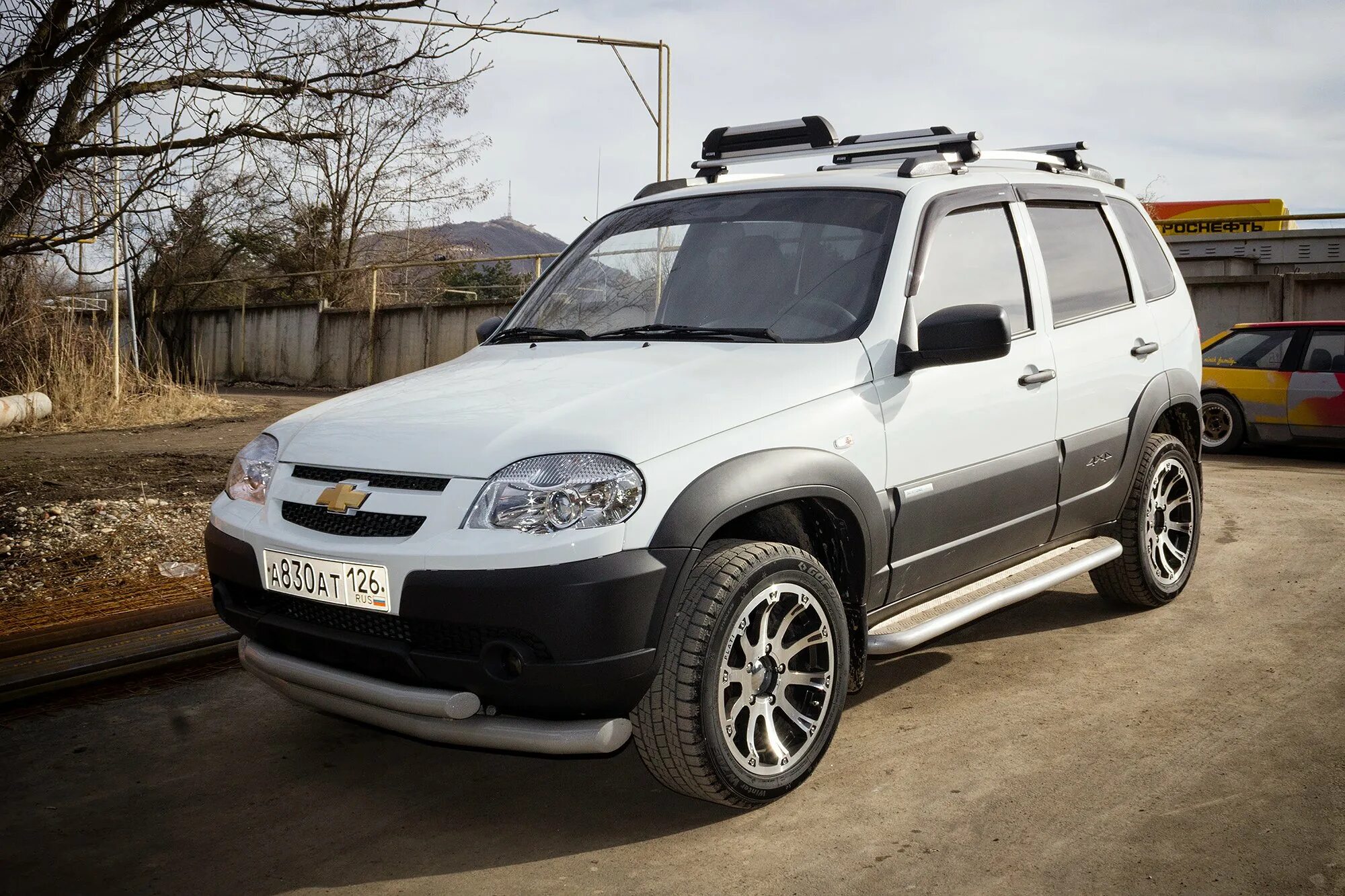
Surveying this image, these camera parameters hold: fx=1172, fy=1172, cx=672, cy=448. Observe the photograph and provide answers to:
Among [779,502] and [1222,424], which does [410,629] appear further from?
[1222,424]

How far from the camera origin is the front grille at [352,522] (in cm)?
313

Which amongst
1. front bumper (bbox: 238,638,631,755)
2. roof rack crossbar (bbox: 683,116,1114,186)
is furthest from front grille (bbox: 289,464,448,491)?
roof rack crossbar (bbox: 683,116,1114,186)

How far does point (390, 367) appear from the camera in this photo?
77.8 ft

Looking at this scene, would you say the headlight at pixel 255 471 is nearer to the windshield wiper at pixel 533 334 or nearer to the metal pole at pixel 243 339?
the windshield wiper at pixel 533 334

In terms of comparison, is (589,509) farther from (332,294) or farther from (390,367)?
(332,294)

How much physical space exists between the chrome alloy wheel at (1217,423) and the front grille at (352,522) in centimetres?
1065

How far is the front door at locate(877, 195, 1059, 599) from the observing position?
381 centimetres

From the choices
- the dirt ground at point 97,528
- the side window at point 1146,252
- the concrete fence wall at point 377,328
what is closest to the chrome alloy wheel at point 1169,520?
the side window at point 1146,252

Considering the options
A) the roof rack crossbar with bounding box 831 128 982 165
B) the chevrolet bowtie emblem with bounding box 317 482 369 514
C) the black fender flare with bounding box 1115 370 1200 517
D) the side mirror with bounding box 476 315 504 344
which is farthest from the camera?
the black fender flare with bounding box 1115 370 1200 517

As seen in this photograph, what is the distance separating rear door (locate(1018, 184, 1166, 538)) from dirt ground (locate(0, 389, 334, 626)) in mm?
4236

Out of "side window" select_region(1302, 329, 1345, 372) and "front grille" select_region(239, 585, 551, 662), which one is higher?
"side window" select_region(1302, 329, 1345, 372)

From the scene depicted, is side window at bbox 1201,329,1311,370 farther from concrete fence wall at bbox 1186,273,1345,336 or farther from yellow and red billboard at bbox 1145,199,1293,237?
yellow and red billboard at bbox 1145,199,1293,237

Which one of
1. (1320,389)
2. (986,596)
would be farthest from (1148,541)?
(1320,389)

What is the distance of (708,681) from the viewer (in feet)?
10.2
